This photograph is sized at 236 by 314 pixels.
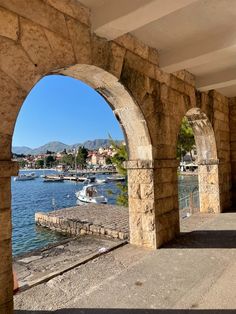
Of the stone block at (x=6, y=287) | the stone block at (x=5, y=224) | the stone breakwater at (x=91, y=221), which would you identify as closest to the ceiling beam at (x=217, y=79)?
the stone block at (x=5, y=224)

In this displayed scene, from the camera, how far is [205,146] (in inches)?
285

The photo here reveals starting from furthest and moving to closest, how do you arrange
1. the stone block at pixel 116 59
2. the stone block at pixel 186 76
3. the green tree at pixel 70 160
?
the green tree at pixel 70 160 → the stone block at pixel 186 76 → the stone block at pixel 116 59

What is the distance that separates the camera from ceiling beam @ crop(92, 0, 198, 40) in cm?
286

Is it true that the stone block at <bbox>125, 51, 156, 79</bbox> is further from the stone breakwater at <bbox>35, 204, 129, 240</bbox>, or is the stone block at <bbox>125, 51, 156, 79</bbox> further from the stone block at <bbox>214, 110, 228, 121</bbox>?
the stone breakwater at <bbox>35, 204, 129, 240</bbox>

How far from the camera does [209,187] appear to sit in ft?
23.6

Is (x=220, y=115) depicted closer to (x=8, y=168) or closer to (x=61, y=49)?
(x=61, y=49)

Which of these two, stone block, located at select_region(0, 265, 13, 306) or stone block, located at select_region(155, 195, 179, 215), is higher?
stone block, located at select_region(155, 195, 179, 215)

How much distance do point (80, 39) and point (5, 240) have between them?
2197 mm

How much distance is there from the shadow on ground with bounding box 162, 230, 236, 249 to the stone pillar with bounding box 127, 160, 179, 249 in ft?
0.68

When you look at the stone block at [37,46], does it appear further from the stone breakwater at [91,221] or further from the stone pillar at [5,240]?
the stone breakwater at [91,221]

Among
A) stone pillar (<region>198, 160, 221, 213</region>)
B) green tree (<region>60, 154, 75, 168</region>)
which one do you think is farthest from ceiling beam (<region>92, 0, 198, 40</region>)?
green tree (<region>60, 154, 75, 168</region>)

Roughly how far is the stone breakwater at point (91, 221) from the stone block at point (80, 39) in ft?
23.0

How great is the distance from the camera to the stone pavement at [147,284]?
2676 millimetres

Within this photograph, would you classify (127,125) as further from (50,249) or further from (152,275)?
(50,249)
